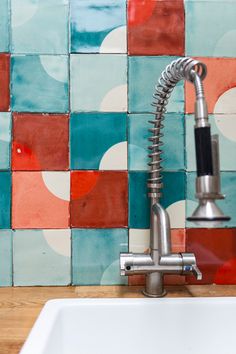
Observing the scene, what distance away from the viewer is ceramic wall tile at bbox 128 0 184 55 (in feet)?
2.34

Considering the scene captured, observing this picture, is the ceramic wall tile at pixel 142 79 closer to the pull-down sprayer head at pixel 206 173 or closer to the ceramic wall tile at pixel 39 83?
the ceramic wall tile at pixel 39 83

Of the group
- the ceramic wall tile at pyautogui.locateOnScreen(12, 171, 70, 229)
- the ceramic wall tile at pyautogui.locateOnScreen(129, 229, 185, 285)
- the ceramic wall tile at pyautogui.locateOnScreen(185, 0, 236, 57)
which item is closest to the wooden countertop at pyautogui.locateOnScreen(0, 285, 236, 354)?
the ceramic wall tile at pyautogui.locateOnScreen(129, 229, 185, 285)

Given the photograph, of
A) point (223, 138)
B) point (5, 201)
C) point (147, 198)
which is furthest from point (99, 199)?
point (223, 138)

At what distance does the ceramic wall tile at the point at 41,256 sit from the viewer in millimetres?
714

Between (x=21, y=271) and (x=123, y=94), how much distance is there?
0.47 meters

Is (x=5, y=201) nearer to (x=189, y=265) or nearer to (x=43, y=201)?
(x=43, y=201)

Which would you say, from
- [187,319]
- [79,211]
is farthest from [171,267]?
[79,211]

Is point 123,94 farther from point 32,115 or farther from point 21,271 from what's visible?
point 21,271

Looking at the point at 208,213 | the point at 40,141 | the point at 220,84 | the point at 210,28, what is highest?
the point at 210,28

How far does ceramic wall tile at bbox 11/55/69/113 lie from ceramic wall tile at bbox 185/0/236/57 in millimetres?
298

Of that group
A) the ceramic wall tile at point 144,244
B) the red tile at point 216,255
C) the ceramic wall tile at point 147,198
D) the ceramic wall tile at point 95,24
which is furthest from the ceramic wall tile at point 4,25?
the red tile at point 216,255

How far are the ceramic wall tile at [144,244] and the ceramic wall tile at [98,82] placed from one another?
287 millimetres

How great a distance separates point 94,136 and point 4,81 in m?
0.24

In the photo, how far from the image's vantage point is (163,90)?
0.60 m
